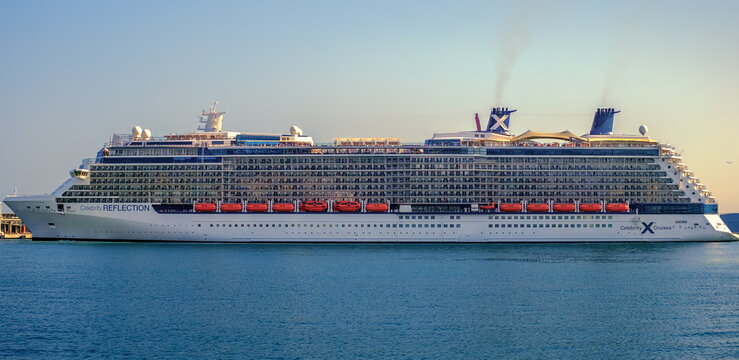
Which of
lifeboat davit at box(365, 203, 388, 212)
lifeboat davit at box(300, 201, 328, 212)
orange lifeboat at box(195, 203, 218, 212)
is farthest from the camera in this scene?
lifeboat davit at box(300, 201, 328, 212)

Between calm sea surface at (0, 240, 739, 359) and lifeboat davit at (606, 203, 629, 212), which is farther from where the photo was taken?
lifeboat davit at (606, 203, 629, 212)

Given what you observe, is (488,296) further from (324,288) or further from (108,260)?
(108,260)

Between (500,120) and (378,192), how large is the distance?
17.3m

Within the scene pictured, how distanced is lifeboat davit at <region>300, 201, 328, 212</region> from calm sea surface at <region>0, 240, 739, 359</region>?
11.7 metres

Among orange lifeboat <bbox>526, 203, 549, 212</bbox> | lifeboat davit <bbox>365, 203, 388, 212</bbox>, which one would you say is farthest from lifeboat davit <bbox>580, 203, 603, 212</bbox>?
lifeboat davit <bbox>365, 203, 388, 212</bbox>

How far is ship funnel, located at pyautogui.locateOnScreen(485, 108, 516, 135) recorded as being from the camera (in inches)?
3935

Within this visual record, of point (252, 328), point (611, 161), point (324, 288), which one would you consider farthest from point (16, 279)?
point (611, 161)

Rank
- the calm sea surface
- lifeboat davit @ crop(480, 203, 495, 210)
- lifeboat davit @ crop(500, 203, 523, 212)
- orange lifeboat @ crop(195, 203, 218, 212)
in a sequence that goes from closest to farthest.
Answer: the calm sea surface
orange lifeboat @ crop(195, 203, 218, 212)
lifeboat davit @ crop(500, 203, 523, 212)
lifeboat davit @ crop(480, 203, 495, 210)

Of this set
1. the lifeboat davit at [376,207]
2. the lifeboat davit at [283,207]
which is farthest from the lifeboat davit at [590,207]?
the lifeboat davit at [283,207]

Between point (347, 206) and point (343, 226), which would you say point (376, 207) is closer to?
point (347, 206)

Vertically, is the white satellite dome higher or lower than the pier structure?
higher

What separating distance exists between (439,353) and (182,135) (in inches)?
2551

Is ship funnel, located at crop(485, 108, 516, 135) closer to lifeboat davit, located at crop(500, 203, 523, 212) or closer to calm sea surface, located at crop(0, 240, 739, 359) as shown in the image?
lifeboat davit, located at crop(500, 203, 523, 212)

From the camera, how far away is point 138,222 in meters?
89.5
